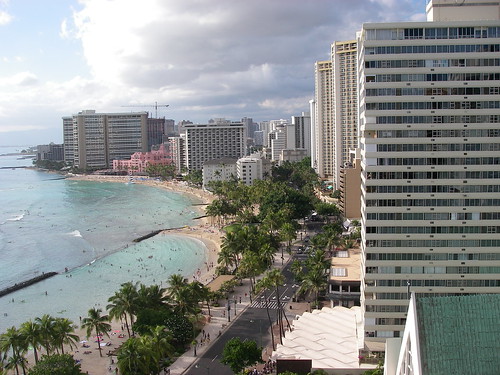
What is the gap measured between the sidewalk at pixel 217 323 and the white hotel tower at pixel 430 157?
14.5m

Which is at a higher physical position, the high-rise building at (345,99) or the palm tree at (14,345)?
the high-rise building at (345,99)

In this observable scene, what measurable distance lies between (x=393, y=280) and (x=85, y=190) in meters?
166

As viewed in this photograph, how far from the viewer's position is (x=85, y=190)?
193875 mm

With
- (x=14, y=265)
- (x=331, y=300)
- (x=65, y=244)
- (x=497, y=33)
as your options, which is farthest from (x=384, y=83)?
(x=65, y=244)

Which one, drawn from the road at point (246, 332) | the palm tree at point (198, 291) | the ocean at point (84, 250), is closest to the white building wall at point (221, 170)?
the ocean at point (84, 250)

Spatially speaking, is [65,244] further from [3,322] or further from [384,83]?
→ [384,83]

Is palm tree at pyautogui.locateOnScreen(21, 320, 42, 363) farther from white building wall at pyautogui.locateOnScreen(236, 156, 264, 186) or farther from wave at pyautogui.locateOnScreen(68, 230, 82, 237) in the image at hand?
white building wall at pyautogui.locateOnScreen(236, 156, 264, 186)

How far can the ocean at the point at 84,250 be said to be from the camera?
69375mm

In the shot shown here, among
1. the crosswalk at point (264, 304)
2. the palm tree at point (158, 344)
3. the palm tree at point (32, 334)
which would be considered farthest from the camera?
the crosswalk at point (264, 304)

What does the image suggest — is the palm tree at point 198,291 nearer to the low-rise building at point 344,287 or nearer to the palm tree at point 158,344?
the palm tree at point 158,344

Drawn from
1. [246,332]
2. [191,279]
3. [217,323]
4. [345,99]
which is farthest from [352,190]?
[246,332]

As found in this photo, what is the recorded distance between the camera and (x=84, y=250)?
96.2 meters

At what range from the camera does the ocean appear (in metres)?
69.4

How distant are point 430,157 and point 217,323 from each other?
27.5 meters
